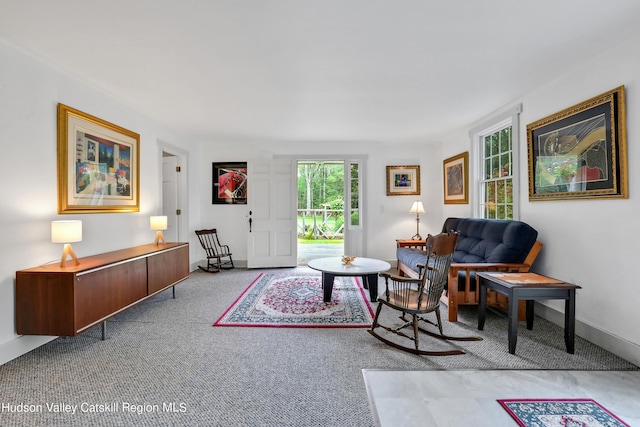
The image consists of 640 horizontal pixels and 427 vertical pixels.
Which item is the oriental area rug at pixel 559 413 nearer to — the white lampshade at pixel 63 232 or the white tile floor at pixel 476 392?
the white tile floor at pixel 476 392

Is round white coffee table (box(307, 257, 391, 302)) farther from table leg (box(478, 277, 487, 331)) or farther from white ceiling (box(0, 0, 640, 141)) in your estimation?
white ceiling (box(0, 0, 640, 141))

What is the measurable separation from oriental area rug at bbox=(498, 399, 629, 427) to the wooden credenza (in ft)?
10.2

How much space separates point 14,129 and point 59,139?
0.39 metres

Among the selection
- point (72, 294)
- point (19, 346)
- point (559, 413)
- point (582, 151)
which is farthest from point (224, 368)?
point (582, 151)

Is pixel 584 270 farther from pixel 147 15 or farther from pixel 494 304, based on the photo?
pixel 147 15

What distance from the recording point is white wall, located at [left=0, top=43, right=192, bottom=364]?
238cm

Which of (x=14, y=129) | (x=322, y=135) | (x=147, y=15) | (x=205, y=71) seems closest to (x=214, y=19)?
(x=147, y=15)

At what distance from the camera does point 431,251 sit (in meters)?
2.52

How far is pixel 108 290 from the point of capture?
2750 millimetres

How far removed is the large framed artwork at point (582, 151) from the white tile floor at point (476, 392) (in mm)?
1436

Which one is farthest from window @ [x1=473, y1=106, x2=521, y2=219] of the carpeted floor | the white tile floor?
the white tile floor

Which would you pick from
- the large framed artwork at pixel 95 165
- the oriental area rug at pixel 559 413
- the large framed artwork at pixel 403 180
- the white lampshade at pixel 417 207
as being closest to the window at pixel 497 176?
the white lampshade at pixel 417 207

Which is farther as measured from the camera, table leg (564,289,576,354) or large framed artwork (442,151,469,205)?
large framed artwork (442,151,469,205)

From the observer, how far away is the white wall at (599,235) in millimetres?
2355
